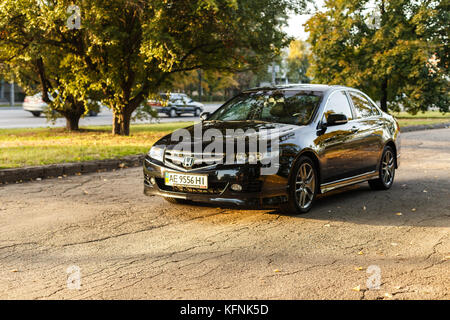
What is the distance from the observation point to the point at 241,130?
6664 mm

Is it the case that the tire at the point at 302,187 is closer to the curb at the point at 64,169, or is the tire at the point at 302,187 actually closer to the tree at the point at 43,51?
the curb at the point at 64,169

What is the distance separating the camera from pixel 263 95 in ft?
25.4

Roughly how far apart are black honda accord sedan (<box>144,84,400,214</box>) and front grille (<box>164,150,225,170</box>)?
0.04ft

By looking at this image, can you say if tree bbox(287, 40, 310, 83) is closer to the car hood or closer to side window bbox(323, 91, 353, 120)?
side window bbox(323, 91, 353, 120)

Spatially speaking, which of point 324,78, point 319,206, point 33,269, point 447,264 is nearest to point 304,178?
point 319,206

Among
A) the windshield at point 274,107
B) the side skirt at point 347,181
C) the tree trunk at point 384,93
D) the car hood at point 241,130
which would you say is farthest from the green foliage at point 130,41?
the tree trunk at point 384,93

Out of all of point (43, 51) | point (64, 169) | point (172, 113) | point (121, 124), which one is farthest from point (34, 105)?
point (64, 169)

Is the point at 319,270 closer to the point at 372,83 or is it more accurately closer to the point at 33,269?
the point at 33,269

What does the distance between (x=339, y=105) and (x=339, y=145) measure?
686 mm

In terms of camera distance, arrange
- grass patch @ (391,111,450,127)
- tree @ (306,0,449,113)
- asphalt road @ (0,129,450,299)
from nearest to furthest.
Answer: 1. asphalt road @ (0,129,450,299)
2. grass patch @ (391,111,450,127)
3. tree @ (306,0,449,113)

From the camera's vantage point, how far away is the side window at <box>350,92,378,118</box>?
817 cm

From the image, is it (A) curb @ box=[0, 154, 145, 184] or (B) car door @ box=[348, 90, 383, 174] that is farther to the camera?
(A) curb @ box=[0, 154, 145, 184]

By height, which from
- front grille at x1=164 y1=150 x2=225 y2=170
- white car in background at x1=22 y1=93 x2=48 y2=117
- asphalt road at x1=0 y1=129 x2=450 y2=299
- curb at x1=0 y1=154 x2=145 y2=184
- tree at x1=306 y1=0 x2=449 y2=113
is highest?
tree at x1=306 y1=0 x2=449 y2=113

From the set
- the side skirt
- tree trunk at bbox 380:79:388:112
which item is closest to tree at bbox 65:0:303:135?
the side skirt
